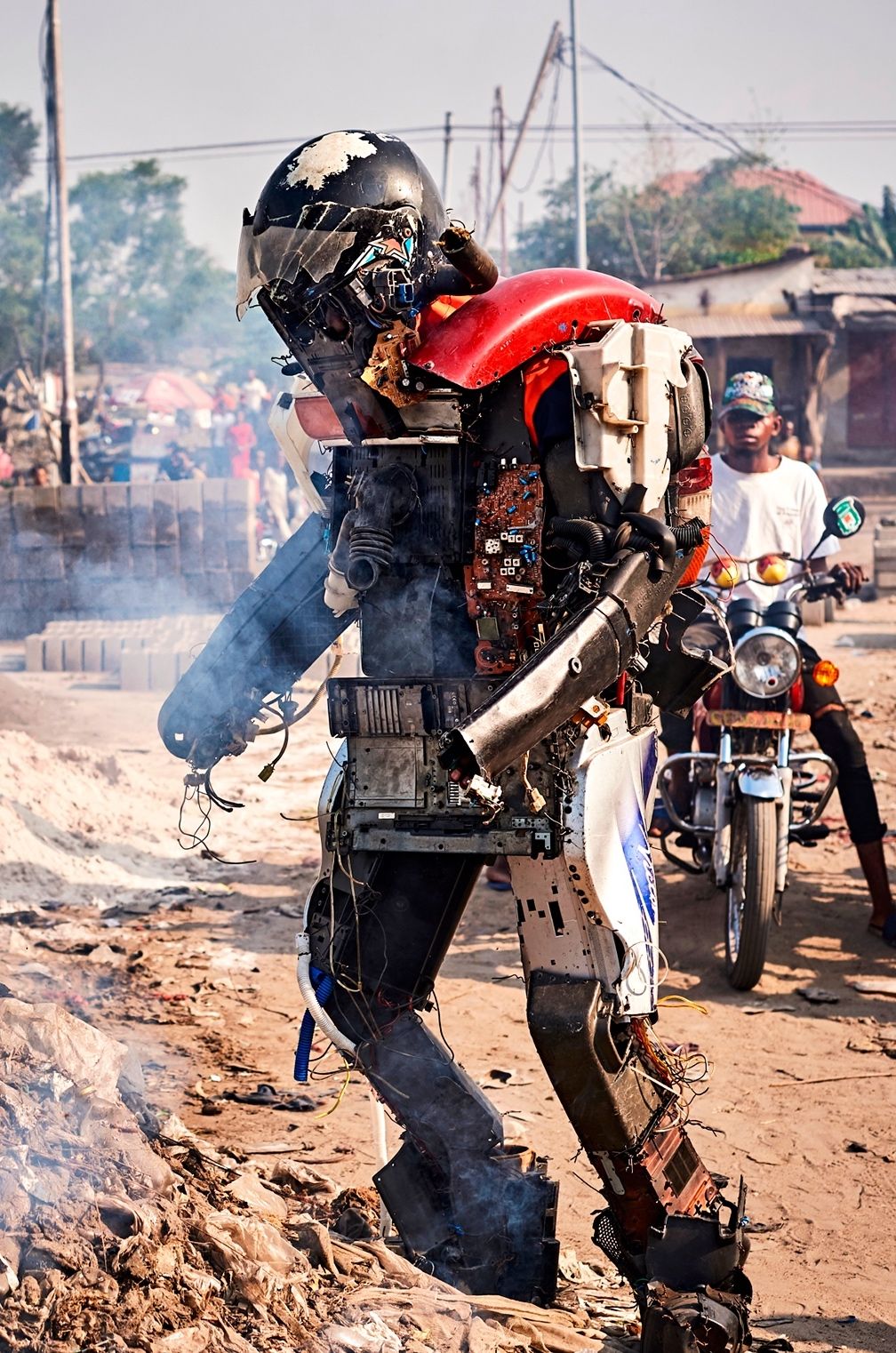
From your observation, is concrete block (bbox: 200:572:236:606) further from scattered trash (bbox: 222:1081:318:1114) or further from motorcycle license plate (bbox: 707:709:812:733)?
scattered trash (bbox: 222:1081:318:1114)

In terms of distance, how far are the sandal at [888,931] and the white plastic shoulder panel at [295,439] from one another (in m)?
3.61

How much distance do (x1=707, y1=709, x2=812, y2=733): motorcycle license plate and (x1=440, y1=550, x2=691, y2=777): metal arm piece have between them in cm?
271

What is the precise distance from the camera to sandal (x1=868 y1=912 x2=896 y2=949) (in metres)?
6.31

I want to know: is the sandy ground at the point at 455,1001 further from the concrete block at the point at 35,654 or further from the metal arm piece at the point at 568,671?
the concrete block at the point at 35,654

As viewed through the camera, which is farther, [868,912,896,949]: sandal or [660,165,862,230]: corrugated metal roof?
[660,165,862,230]: corrugated metal roof

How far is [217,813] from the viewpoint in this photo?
8.44 meters

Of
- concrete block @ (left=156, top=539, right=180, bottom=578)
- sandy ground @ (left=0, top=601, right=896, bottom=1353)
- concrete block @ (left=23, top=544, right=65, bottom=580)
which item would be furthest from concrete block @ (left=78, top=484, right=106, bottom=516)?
sandy ground @ (left=0, top=601, right=896, bottom=1353)

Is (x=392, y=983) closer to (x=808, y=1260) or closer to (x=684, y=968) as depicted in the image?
(x=808, y=1260)

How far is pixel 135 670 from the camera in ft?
39.6

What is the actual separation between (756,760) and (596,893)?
2744mm

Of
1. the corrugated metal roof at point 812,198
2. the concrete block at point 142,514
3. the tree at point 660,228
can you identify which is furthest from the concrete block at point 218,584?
the corrugated metal roof at point 812,198

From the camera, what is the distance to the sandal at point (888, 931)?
6309mm

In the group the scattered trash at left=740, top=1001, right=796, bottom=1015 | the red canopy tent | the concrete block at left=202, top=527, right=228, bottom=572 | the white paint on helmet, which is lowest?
the scattered trash at left=740, top=1001, right=796, bottom=1015

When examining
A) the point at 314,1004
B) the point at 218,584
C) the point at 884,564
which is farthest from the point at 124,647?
the point at 314,1004
